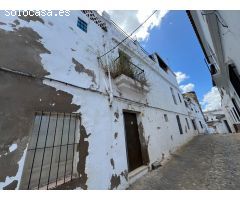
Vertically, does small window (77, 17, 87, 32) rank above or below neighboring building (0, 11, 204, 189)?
above

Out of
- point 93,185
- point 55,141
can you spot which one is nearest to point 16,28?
point 55,141

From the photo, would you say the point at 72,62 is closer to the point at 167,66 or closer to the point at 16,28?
the point at 16,28

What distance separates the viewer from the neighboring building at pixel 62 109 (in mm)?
2107

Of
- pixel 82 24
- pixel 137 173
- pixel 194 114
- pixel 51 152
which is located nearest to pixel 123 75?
pixel 82 24

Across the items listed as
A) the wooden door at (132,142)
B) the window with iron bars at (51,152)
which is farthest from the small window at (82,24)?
the wooden door at (132,142)

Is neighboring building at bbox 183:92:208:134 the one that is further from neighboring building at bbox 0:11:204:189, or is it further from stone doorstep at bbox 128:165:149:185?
neighboring building at bbox 0:11:204:189

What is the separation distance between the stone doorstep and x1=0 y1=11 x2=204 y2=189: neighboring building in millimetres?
28

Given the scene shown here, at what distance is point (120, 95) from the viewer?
4.62m

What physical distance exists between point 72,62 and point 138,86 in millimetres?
2812

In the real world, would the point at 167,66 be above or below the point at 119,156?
above

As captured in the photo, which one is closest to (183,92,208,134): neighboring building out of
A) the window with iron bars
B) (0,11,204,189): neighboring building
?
(0,11,204,189): neighboring building

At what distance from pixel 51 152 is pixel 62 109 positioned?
2.93 ft

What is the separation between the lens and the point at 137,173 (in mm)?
4098

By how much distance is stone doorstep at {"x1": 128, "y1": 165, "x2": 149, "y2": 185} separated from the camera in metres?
3.79
